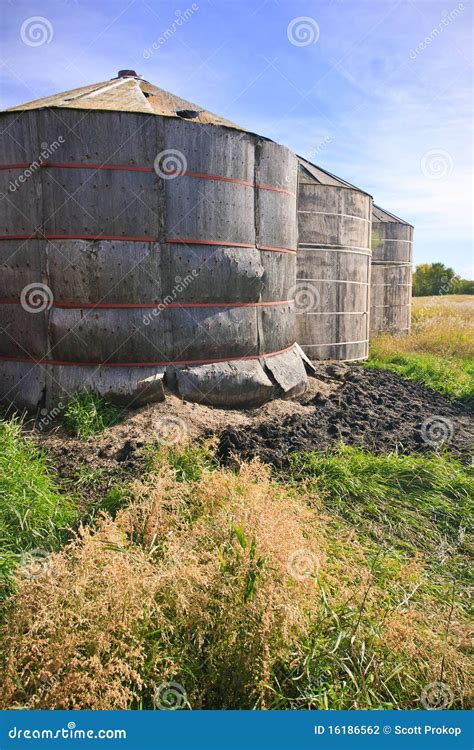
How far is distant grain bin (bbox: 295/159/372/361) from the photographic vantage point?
1012 centimetres

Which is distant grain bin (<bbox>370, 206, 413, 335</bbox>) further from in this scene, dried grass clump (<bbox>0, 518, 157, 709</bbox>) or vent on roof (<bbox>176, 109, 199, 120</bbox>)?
dried grass clump (<bbox>0, 518, 157, 709</bbox>)

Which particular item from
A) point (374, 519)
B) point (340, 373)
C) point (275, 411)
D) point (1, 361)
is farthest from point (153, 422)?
point (340, 373)

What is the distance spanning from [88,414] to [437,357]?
25.4ft

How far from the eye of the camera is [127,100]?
6.48 meters

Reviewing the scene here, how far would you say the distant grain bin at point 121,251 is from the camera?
585 cm

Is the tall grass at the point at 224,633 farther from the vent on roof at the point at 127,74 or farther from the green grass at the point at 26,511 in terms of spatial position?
the vent on roof at the point at 127,74

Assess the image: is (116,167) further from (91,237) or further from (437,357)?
(437,357)

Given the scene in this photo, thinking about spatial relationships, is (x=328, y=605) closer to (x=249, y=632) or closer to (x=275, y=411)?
(x=249, y=632)

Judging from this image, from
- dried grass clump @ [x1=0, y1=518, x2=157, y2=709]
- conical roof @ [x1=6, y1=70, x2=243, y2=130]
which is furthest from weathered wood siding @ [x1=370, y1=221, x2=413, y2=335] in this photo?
dried grass clump @ [x1=0, y1=518, x2=157, y2=709]

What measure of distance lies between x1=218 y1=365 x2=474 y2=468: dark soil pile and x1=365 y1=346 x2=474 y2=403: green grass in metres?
0.37

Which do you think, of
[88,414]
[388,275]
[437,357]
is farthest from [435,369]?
[88,414]

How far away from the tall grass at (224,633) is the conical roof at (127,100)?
485 centimetres

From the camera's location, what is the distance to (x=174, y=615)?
261 cm

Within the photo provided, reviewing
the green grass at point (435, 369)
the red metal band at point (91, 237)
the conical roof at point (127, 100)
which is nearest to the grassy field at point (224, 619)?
the red metal band at point (91, 237)
